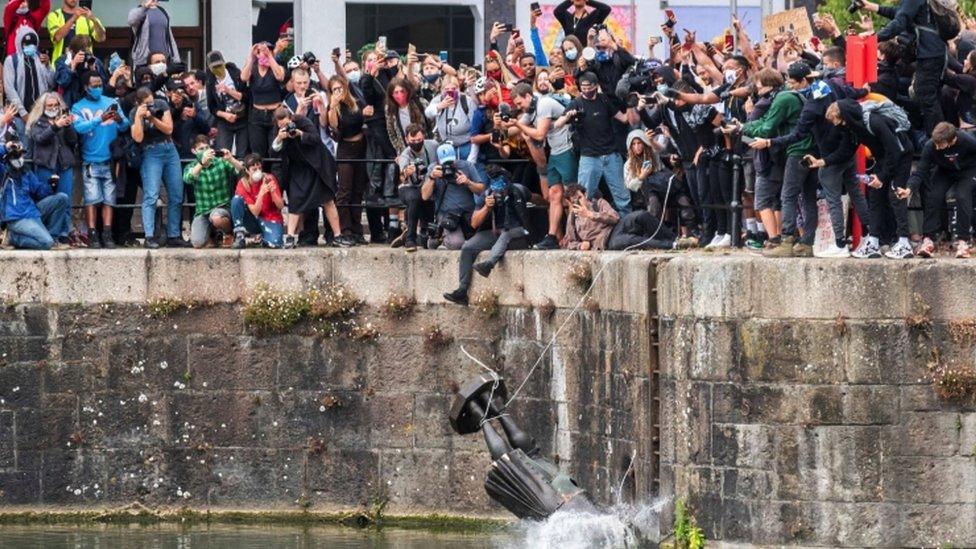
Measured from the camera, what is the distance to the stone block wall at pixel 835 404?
64.4ft

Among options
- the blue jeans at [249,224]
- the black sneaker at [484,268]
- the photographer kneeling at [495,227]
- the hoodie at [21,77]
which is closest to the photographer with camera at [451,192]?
the photographer kneeling at [495,227]

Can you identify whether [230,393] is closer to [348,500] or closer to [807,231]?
[348,500]

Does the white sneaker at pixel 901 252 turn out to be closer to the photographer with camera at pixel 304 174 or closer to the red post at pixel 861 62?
the red post at pixel 861 62

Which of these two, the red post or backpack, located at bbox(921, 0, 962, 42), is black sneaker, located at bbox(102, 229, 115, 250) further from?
backpack, located at bbox(921, 0, 962, 42)

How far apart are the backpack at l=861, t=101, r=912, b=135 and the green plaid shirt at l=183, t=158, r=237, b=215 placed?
7848 mm

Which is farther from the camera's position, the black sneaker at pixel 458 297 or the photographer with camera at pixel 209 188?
the photographer with camera at pixel 209 188

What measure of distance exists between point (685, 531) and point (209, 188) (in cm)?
757

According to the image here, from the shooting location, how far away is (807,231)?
20891 mm

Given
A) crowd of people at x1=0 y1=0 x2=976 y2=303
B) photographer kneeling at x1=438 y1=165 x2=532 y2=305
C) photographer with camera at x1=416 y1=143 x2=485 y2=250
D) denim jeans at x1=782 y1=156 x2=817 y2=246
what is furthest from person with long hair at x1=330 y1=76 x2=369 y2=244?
denim jeans at x1=782 y1=156 x2=817 y2=246

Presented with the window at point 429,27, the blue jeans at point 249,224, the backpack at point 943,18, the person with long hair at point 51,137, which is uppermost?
the window at point 429,27

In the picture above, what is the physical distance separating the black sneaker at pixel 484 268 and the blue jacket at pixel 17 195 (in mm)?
4913

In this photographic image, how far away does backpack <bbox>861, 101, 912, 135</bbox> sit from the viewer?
20.5 m

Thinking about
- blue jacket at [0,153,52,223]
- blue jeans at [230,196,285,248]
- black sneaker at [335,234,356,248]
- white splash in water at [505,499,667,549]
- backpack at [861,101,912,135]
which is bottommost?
white splash in water at [505,499,667,549]

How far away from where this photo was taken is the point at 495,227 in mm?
24234
